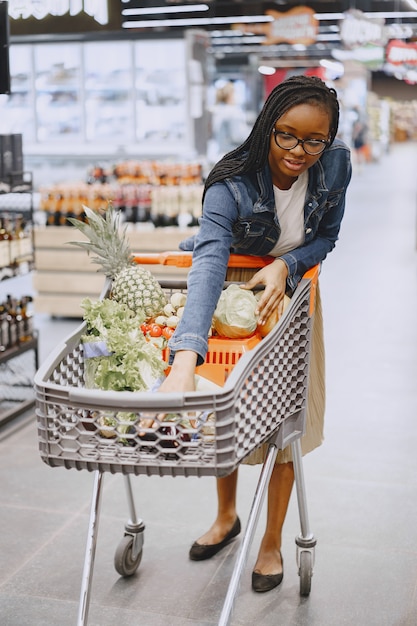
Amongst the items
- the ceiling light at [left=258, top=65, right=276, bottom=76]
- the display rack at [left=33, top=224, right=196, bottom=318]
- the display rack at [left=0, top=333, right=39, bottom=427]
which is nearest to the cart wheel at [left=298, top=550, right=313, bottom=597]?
the display rack at [left=0, top=333, right=39, bottom=427]

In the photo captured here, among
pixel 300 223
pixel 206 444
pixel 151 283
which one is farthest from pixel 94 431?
pixel 300 223

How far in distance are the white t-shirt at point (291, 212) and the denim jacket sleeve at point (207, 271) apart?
0.18m

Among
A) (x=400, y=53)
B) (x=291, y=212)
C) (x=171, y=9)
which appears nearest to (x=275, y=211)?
(x=291, y=212)

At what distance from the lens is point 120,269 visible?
253 cm

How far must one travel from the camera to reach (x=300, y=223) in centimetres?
240

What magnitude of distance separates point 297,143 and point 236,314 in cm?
47

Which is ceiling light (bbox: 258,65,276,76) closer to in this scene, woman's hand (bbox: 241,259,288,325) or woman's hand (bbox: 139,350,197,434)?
woman's hand (bbox: 241,259,288,325)

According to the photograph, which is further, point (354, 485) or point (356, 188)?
point (356, 188)

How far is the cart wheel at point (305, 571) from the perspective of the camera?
262 cm

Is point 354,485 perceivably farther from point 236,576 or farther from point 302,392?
point 236,576

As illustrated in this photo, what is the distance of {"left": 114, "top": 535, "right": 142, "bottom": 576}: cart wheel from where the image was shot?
8.92 feet

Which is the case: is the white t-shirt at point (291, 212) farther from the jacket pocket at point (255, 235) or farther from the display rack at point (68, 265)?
the display rack at point (68, 265)

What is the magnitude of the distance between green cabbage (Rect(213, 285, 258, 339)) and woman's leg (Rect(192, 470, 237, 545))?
0.88 metres

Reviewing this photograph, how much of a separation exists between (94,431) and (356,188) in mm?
17397
